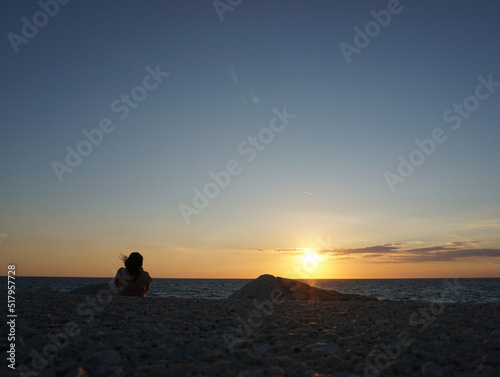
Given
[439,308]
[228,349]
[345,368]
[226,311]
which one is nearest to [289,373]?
[345,368]

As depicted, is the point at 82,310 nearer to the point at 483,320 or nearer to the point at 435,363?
the point at 435,363

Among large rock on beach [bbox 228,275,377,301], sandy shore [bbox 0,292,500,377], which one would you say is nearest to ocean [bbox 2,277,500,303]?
large rock on beach [bbox 228,275,377,301]

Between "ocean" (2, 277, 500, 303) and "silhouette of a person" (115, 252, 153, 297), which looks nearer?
"silhouette of a person" (115, 252, 153, 297)

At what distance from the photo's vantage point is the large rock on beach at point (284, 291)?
18438mm

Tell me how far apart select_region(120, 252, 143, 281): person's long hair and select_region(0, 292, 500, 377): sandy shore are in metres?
4.29

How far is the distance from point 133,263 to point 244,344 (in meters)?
8.32

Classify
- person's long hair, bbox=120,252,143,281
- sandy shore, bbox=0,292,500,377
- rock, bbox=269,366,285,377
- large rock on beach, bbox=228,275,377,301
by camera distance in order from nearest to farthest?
rock, bbox=269,366,285,377
sandy shore, bbox=0,292,500,377
person's long hair, bbox=120,252,143,281
large rock on beach, bbox=228,275,377,301

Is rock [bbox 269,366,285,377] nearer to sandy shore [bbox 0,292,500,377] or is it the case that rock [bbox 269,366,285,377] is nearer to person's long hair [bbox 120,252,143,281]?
sandy shore [bbox 0,292,500,377]

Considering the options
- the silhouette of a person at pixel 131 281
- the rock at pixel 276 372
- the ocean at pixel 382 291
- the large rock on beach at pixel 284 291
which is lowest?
the ocean at pixel 382 291

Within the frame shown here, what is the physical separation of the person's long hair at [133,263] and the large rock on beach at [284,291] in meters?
5.97

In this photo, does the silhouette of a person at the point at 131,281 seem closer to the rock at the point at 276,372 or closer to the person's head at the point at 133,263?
the person's head at the point at 133,263

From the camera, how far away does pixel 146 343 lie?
5.88 meters

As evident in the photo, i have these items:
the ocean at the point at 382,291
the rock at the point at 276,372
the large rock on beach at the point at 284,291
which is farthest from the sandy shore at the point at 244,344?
the ocean at the point at 382,291

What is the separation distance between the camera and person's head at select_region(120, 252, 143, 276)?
524 inches
